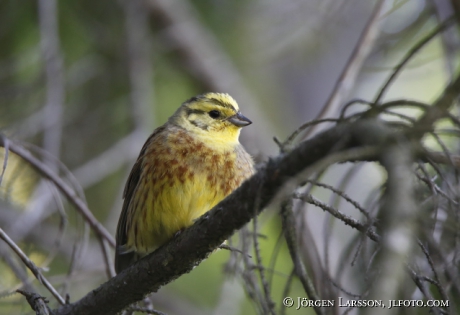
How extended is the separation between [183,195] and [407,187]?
7.42ft

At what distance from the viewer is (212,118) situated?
4148mm

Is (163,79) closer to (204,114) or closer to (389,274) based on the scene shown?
(204,114)

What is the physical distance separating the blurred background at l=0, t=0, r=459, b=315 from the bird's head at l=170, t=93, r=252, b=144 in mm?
893

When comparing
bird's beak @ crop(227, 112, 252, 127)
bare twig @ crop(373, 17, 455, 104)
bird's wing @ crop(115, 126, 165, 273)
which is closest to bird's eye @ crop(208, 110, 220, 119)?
bird's beak @ crop(227, 112, 252, 127)

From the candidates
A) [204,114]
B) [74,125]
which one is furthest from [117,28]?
[204,114]

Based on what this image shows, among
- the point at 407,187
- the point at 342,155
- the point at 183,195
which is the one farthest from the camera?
the point at 183,195

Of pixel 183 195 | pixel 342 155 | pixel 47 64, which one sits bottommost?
pixel 342 155

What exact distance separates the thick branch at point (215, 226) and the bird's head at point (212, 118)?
1191 mm

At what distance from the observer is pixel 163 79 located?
26.4ft

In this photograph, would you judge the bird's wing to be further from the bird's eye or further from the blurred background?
the blurred background

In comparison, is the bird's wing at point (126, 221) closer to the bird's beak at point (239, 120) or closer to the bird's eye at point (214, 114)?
the bird's eye at point (214, 114)

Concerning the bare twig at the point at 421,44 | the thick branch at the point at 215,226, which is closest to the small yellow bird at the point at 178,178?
the thick branch at the point at 215,226

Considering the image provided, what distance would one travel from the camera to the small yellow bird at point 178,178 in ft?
11.3

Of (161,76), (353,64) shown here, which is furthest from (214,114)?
(161,76)
